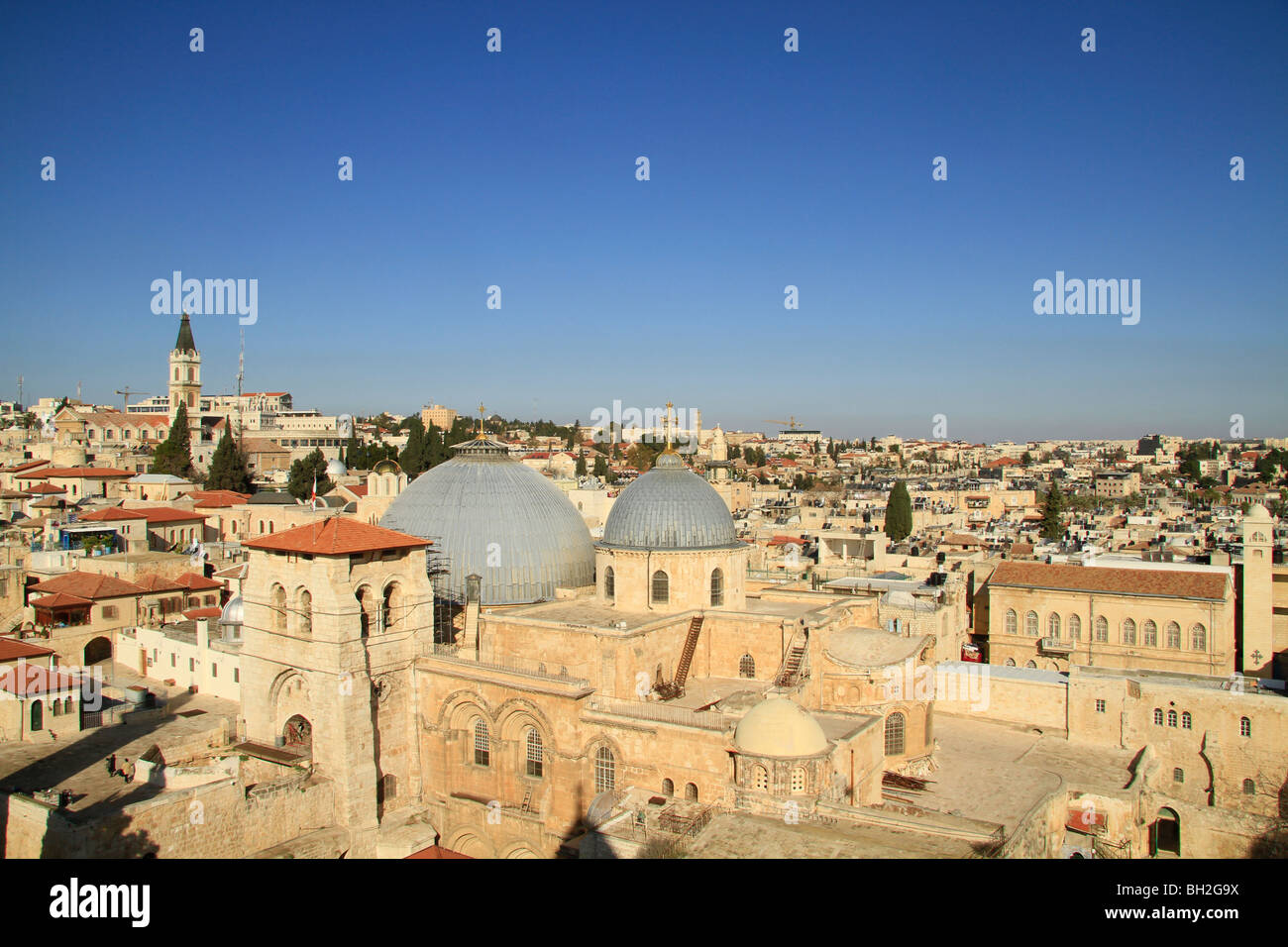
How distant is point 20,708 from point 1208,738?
Answer: 3130 cm

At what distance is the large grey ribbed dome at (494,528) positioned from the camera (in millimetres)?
26453

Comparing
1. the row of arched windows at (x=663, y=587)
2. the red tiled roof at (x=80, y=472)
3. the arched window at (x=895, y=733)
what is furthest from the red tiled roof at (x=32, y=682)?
the red tiled roof at (x=80, y=472)

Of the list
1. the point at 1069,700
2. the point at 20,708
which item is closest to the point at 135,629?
the point at 20,708

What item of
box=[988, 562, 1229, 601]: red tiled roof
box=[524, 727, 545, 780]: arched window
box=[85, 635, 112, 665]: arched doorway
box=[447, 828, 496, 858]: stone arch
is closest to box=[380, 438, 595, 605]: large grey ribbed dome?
box=[524, 727, 545, 780]: arched window

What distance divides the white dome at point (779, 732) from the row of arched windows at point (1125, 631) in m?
21.8

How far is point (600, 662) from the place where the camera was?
72.8 ft

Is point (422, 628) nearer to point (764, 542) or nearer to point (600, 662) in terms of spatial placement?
point (600, 662)

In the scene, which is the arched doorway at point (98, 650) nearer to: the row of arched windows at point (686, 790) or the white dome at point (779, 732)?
the row of arched windows at point (686, 790)

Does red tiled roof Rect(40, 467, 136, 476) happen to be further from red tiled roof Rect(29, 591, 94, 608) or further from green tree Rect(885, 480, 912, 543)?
green tree Rect(885, 480, 912, 543)

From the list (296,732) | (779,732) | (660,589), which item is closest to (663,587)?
(660,589)

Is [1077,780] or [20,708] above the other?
[20,708]

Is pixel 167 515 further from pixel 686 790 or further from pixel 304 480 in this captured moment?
pixel 686 790
